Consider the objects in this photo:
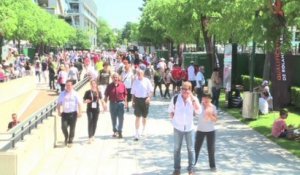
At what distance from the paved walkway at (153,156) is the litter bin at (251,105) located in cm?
178

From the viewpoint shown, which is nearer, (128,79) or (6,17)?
(128,79)

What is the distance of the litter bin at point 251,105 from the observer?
18.8 meters

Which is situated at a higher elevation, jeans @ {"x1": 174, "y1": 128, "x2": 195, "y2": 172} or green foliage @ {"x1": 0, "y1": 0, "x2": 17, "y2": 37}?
green foliage @ {"x1": 0, "y1": 0, "x2": 17, "y2": 37}

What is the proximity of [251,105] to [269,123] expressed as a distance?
957 millimetres

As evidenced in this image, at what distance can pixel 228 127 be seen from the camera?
17.7m

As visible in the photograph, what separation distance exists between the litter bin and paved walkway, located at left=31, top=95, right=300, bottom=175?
5.84 ft

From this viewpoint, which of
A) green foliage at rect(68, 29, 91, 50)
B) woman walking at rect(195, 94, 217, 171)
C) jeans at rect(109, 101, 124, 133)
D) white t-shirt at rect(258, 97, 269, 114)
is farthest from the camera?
green foliage at rect(68, 29, 91, 50)

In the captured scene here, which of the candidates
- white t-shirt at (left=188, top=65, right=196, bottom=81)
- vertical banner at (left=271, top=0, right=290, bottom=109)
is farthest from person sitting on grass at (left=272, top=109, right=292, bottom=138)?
white t-shirt at (left=188, top=65, right=196, bottom=81)

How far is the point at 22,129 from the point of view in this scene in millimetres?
11359

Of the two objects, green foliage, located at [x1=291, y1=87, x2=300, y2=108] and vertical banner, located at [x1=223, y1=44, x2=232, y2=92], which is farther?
vertical banner, located at [x1=223, y1=44, x2=232, y2=92]

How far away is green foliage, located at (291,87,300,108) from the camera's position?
2195 centimetres

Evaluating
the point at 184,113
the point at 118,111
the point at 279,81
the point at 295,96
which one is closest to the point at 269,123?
the point at 279,81

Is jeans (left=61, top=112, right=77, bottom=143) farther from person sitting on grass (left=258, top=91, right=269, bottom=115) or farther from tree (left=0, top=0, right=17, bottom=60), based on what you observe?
tree (left=0, top=0, right=17, bottom=60)

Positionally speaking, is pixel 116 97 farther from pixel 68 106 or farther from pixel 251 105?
pixel 251 105
